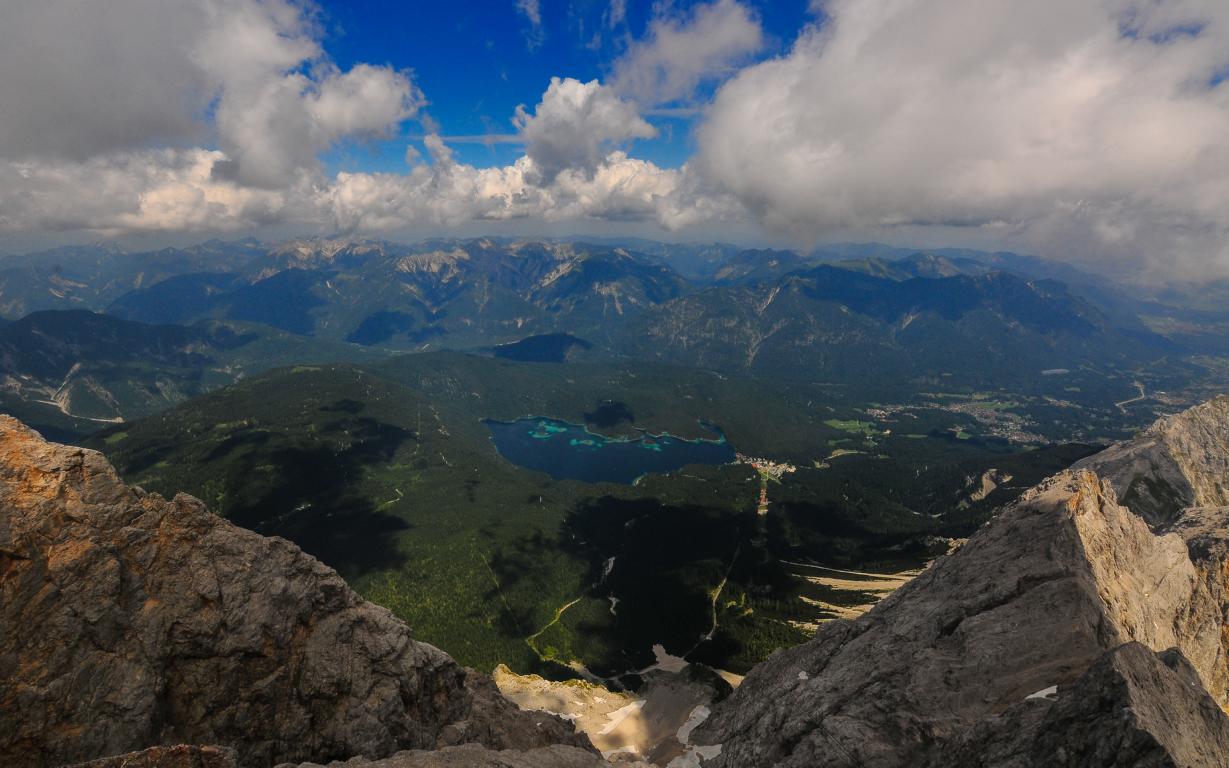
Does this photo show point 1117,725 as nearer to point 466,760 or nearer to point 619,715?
point 466,760

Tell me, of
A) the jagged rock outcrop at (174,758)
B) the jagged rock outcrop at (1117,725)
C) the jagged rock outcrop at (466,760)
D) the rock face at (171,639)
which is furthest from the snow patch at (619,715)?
the jagged rock outcrop at (174,758)

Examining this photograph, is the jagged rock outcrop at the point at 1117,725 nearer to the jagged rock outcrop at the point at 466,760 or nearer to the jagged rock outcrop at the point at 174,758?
the jagged rock outcrop at the point at 466,760

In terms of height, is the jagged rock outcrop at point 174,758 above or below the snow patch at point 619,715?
above

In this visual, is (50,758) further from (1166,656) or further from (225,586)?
(1166,656)

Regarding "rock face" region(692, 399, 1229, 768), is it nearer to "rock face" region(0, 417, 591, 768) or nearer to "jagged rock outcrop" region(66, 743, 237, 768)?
"rock face" region(0, 417, 591, 768)

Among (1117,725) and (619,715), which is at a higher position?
(1117,725)

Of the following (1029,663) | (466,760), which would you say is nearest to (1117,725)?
(1029,663)
